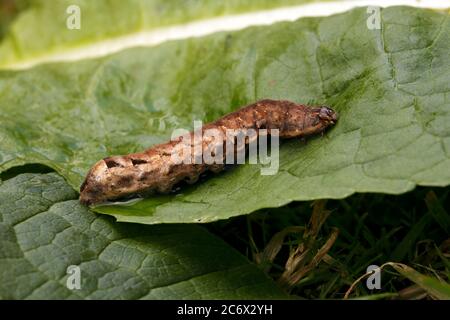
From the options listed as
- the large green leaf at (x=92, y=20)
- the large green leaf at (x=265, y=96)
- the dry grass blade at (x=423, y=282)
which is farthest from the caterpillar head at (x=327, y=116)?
the large green leaf at (x=92, y=20)

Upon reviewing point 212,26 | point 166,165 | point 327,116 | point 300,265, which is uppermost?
point 212,26

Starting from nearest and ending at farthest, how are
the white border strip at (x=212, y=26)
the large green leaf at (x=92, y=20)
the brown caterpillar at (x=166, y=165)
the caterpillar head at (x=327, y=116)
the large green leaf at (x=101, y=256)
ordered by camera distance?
the large green leaf at (x=101, y=256) < the caterpillar head at (x=327, y=116) < the brown caterpillar at (x=166, y=165) < the white border strip at (x=212, y=26) < the large green leaf at (x=92, y=20)

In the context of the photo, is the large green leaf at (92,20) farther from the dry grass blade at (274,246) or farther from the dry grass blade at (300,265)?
the dry grass blade at (300,265)

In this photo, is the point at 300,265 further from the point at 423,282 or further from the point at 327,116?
the point at 327,116

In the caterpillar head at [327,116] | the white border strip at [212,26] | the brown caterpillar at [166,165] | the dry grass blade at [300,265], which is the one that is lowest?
the dry grass blade at [300,265]

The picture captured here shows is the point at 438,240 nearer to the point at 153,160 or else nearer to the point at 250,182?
the point at 250,182

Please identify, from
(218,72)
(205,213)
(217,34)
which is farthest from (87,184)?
(217,34)

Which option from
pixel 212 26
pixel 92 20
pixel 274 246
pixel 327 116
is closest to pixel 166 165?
pixel 274 246
